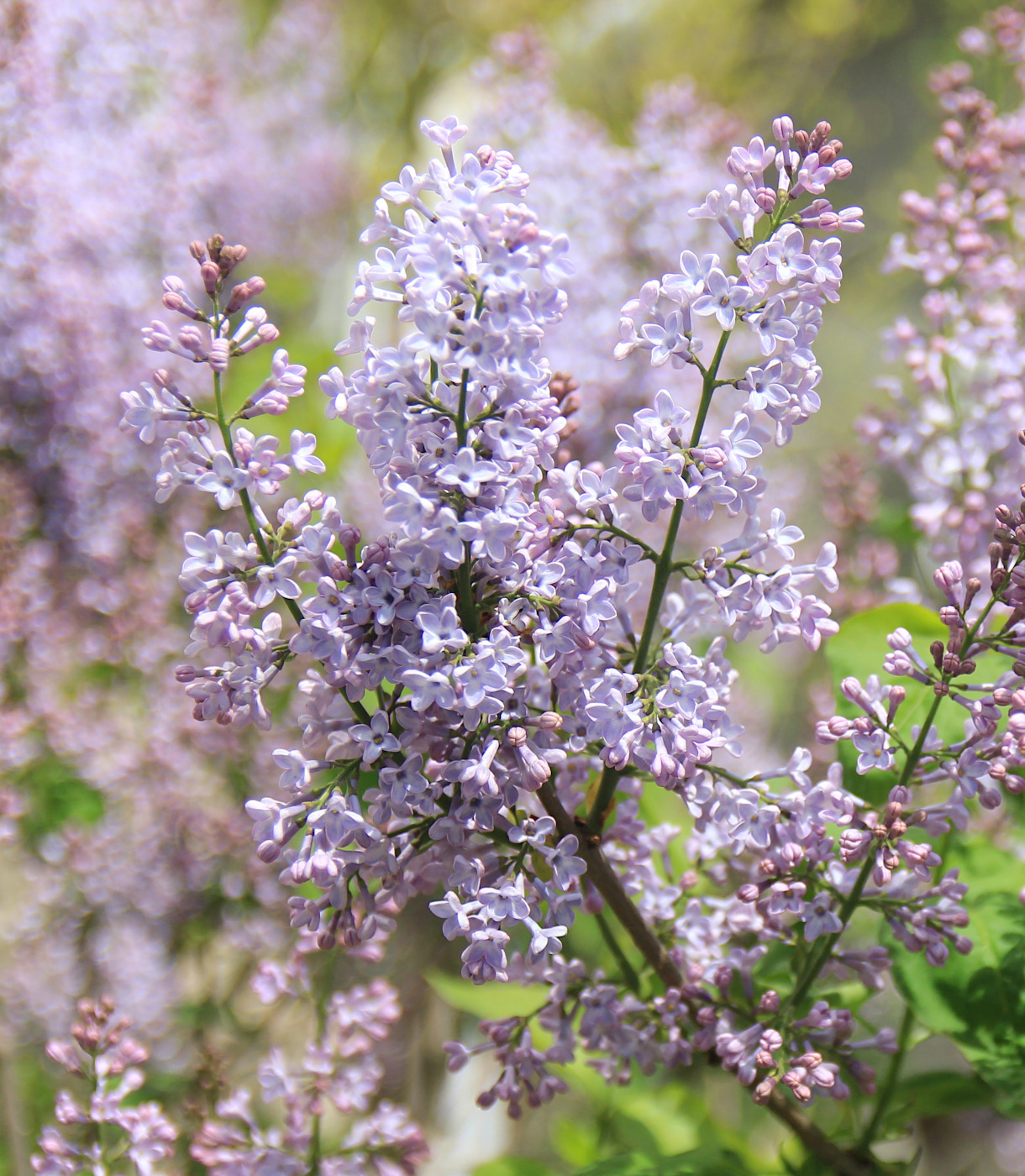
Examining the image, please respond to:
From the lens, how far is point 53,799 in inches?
50.1

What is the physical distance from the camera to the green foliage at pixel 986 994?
0.69m

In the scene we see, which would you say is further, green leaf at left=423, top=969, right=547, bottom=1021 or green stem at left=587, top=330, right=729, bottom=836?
green leaf at left=423, top=969, right=547, bottom=1021

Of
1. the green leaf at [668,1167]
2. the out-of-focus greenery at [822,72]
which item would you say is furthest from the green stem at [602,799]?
the out-of-focus greenery at [822,72]

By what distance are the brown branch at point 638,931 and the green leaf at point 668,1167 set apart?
0.06 meters

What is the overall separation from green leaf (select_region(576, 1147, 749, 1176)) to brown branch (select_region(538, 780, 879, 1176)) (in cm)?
6

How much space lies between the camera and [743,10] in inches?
94.0

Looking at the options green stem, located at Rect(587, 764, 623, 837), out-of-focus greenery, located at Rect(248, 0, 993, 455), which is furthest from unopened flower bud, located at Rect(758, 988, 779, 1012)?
out-of-focus greenery, located at Rect(248, 0, 993, 455)

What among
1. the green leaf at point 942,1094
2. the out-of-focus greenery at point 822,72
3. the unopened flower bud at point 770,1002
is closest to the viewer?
the unopened flower bud at point 770,1002

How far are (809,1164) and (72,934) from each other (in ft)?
3.84

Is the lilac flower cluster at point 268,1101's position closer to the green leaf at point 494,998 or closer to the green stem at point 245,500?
the green leaf at point 494,998

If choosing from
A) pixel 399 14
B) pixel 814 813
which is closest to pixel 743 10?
pixel 399 14

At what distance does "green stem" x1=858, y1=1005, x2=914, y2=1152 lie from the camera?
30.6 inches

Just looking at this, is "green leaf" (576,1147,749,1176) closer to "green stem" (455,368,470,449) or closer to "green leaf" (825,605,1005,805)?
"green leaf" (825,605,1005,805)

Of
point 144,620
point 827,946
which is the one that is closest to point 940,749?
point 827,946
